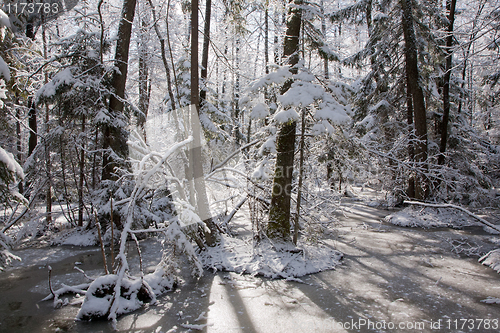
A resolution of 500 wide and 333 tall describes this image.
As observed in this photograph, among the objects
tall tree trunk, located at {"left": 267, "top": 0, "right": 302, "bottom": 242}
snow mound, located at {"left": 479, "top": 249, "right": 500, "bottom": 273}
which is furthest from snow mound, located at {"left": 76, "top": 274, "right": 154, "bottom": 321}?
snow mound, located at {"left": 479, "top": 249, "right": 500, "bottom": 273}

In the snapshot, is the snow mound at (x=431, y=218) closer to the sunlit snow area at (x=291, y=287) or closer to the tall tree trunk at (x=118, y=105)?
the sunlit snow area at (x=291, y=287)

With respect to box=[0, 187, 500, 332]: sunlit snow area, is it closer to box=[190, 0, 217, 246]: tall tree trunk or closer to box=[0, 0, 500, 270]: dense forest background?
box=[190, 0, 217, 246]: tall tree trunk

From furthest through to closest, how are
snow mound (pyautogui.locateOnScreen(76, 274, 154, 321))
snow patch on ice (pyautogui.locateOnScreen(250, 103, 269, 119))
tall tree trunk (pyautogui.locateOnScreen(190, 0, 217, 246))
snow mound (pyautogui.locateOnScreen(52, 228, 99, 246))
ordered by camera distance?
snow mound (pyautogui.locateOnScreen(52, 228, 99, 246)) < tall tree trunk (pyautogui.locateOnScreen(190, 0, 217, 246)) < snow patch on ice (pyautogui.locateOnScreen(250, 103, 269, 119)) < snow mound (pyautogui.locateOnScreen(76, 274, 154, 321))

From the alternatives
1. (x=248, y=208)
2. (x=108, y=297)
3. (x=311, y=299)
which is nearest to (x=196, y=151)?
(x=248, y=208)

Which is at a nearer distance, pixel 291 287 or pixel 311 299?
pixel 311 299

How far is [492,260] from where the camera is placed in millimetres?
7078

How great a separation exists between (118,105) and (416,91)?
12.5 m

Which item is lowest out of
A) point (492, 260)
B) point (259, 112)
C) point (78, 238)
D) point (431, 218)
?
point (78, 238)

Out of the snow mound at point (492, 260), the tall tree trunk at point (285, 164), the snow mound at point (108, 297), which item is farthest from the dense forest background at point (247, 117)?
the snow mound at point (492, 260)

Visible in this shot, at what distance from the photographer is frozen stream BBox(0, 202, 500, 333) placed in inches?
182

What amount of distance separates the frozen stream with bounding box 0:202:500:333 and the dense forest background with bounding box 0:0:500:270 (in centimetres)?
143

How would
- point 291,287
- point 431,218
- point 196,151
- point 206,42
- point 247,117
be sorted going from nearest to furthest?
point 291,287, point 196,151, point 247,117, point 206,42, point 431,218

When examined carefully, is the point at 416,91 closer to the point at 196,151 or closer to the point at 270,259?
the point at 196,151

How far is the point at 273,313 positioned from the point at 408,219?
9.54 meters
